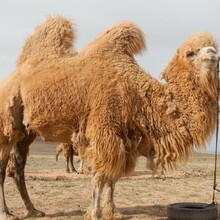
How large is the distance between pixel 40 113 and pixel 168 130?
1794 millimetres

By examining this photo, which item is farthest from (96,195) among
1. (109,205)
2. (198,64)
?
(198,64)

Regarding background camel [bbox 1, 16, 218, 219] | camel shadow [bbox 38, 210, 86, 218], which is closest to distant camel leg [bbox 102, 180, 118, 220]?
background camel [bbox 1, 16, 218, 219]

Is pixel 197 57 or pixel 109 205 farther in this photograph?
pixel 109 205

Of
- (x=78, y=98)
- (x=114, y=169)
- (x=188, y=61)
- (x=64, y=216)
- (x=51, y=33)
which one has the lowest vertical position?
(x=64, y=216)

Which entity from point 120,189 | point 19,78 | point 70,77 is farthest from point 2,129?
point 120,189

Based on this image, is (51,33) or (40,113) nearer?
(40,113)

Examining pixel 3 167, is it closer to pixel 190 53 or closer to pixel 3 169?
pixel 3 169

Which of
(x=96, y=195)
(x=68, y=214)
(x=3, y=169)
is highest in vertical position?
(x=3, y=169)

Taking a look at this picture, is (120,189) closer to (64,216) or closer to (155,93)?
(64,216)

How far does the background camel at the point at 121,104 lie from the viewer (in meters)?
6.25

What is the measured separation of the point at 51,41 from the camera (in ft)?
24.7

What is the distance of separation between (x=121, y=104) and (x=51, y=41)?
1894 millimetres

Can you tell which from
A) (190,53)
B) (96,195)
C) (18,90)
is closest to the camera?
(190,53)

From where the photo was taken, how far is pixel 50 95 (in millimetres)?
6621
